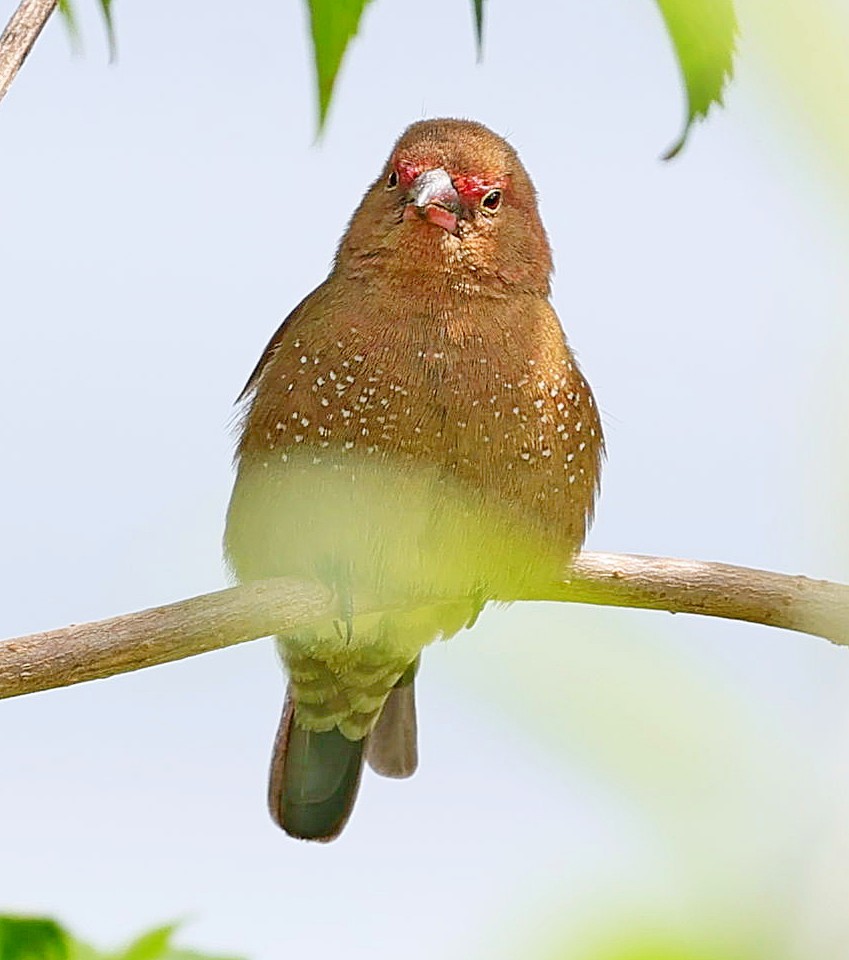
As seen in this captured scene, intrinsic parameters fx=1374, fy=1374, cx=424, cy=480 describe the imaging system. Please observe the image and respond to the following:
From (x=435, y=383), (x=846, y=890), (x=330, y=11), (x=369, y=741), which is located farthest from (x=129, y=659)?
(x=846, y=890)

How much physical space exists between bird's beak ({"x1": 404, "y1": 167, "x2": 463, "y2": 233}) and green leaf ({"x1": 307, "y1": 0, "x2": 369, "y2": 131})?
2413 mm

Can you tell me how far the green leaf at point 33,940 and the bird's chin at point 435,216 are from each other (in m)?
2.76

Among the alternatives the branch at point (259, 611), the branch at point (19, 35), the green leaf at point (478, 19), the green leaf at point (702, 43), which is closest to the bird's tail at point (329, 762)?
the branch at point (259, 611)

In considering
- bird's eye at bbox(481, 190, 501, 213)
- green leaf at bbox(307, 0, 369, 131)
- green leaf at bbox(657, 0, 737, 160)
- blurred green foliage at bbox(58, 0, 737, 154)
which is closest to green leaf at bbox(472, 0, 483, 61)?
blurred green foliage at bbox(58, 0, 737, 154)

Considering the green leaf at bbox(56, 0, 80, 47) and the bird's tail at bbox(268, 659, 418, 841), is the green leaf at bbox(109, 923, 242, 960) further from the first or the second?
the bird's tail at bbox(268, 659, 418, 841)

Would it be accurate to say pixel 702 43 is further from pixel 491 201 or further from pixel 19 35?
pixel 491 201

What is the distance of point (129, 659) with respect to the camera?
245 centimetres

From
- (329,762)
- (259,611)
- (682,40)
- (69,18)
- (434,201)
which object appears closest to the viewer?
(682,40)

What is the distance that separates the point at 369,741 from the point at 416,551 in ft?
4.01

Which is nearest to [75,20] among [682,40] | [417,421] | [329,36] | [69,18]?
[69,18]

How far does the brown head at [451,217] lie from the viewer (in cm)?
359

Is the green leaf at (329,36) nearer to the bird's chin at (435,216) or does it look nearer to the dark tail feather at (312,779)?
the bird's chin at (435,216)

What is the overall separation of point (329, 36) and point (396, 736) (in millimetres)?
3290

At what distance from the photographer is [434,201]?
3570mm
